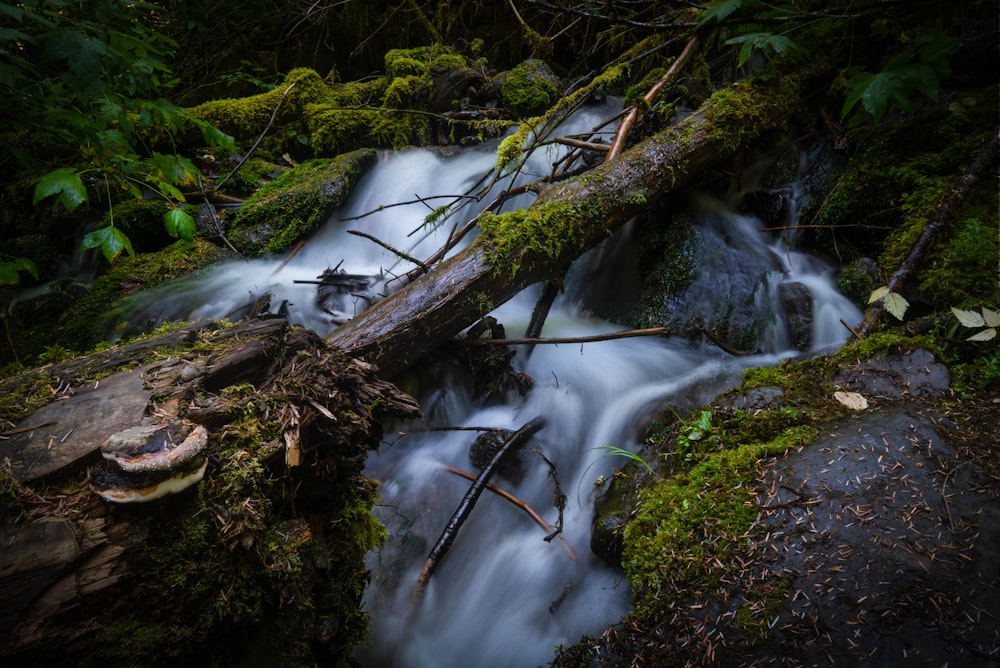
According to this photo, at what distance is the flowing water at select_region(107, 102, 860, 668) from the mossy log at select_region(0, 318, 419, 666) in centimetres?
67

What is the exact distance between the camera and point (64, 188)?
7.99 ft

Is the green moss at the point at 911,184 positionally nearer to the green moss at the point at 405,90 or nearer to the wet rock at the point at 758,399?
the wet rock at the point at 758,399

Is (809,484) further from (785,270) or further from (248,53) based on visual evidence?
A: (248,53)

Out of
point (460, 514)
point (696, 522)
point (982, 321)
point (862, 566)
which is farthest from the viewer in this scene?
point (460, 514)

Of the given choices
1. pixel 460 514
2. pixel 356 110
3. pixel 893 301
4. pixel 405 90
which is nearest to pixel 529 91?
pixel 405 90

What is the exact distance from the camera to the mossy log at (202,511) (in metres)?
1.38

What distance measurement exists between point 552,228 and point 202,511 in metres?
2.58

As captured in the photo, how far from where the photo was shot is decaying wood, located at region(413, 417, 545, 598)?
272 cm

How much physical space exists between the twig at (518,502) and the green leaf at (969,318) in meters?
2.45

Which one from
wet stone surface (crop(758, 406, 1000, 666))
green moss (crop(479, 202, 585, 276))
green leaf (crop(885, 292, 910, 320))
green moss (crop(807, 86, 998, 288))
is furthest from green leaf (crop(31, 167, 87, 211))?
green moss (crop(807, 86, 998, 288))

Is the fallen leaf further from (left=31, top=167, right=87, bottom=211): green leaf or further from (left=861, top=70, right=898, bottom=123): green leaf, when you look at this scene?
(left=31, top=167, right=87, bottom=211): green leaf

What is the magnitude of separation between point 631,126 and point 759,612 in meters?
3.84

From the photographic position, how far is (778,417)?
2482 millimetres

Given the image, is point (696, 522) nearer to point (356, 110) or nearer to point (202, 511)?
point (202, 511)
